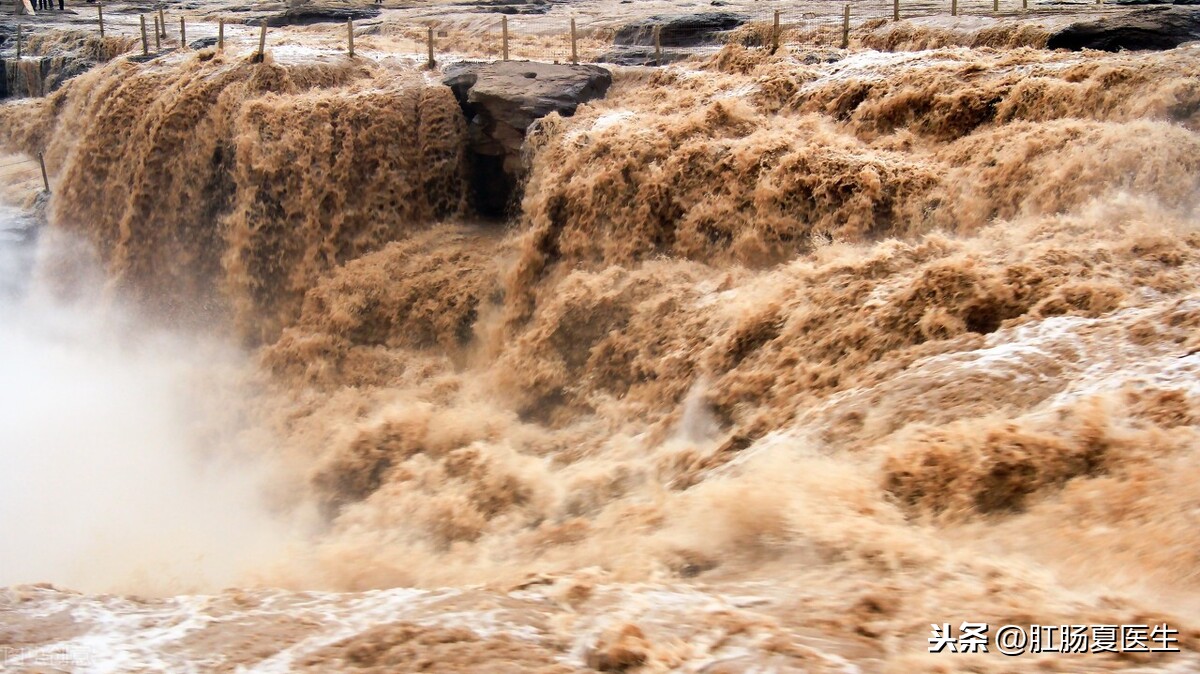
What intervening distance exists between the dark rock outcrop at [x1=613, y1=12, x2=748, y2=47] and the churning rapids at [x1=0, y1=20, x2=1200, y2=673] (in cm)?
249

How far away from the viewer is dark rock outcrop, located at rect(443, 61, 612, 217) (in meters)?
10.5

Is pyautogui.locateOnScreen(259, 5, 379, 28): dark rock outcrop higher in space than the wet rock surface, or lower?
higher

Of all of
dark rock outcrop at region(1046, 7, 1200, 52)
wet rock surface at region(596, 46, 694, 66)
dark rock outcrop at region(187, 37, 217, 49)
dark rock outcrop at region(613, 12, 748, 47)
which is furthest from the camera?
dark rock outcrop at region(187, 37, 217, 49)

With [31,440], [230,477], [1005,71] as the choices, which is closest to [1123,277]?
[1005,71]

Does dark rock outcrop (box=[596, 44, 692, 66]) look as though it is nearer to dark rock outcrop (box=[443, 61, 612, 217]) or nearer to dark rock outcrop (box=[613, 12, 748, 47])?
dark rock outcrop (box=[613, 12, 748, 47])

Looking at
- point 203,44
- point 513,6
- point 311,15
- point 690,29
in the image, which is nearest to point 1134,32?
point 690,29

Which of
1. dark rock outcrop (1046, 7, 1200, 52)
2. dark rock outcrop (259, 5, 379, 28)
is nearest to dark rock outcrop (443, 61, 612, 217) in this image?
dark rock outcrop (1046, 7, 1200, 52)

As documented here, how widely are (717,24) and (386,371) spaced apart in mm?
8076

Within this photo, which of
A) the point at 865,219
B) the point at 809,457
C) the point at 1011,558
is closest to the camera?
the point at 1011,558

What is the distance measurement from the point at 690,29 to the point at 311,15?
10.5 m

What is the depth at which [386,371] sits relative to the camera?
9.43 metres

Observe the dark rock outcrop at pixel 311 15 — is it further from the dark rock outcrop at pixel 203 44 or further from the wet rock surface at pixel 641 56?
the wet rock surface at pixel 641 56

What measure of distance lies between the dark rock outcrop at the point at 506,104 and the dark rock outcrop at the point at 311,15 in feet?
34.1

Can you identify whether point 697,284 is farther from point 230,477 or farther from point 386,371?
point 230,477
